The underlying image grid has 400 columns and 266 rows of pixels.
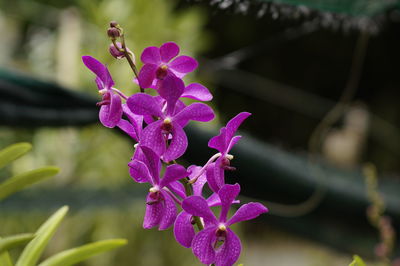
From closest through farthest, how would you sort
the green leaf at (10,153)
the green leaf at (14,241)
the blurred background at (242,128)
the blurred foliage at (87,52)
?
the green leaf at (14,241)
the green leaf at (10,153)
the blurred background at (242,128)
the blurred foliage at (87,52)

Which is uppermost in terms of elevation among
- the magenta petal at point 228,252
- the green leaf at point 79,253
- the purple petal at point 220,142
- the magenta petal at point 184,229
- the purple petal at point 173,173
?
the purple petal at point 220,142

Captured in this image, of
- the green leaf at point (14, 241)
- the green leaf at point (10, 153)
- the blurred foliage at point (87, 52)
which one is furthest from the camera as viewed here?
the blurred foliage at point (87, 52)

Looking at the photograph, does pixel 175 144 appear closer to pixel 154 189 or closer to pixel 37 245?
pixel 154 189

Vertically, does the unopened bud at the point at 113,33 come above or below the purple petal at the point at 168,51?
above

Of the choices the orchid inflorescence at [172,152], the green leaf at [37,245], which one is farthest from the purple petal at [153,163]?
the green leaf at [37,245]

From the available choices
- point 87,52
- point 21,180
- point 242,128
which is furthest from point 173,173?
point 242,128

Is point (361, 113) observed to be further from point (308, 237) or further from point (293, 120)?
point (308, 237)

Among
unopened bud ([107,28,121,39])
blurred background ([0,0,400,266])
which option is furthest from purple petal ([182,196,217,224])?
blurred background ([0,0,400,266])

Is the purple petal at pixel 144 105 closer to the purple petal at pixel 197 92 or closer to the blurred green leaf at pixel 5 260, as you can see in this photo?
the purple petal at pixel 197 92

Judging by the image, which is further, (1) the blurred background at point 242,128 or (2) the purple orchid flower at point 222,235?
(1) the blurred background at point 242,128
